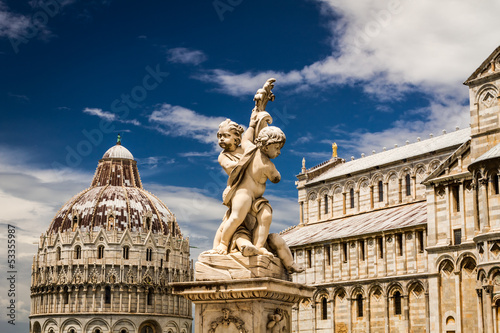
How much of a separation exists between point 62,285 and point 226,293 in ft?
391

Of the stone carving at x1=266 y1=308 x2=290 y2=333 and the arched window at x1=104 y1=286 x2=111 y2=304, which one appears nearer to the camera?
the stone carving at x1=266 y1=308 x2=290 y2=333

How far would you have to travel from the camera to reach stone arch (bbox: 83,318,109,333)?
123438mm

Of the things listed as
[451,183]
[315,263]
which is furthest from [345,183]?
[451,183]

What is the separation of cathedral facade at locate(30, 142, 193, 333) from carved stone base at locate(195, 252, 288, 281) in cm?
11569

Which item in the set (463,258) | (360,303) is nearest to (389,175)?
(360,303)

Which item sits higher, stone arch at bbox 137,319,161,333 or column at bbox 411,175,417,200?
column at bbox 411,175,417,200

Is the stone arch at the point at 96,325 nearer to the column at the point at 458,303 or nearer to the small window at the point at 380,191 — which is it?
the small window at the point at 380,191

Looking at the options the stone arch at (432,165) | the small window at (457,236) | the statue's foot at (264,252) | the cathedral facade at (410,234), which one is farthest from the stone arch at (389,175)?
the statue's foot at (264,252)

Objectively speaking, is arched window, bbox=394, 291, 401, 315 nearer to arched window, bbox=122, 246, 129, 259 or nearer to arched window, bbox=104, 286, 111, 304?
arched window, bbox=122, 246, 129, 259

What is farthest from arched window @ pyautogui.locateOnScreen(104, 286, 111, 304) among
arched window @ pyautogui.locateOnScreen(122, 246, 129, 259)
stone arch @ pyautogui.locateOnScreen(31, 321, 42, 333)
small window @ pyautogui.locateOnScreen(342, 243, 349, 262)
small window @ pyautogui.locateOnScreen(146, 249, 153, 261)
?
small window @ pyautogui.locateOnScreen(342, 243, 349, 262)

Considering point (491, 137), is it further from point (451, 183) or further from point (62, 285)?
point (62, 285)

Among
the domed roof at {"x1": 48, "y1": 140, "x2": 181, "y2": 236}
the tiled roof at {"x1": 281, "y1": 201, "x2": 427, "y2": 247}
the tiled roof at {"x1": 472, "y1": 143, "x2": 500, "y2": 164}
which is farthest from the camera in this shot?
the domed roof at {"x1": 48, "y1": 140, "x2": 181, "y2": 236}

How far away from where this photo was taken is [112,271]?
126 metres

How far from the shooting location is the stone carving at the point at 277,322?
12.1 m
